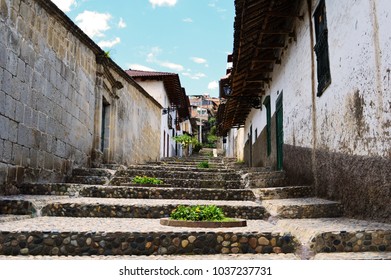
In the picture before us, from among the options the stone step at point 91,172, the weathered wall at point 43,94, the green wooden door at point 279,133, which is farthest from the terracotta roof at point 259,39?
the stone step at point 91,172

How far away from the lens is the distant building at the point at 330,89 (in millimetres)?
Result: 3752

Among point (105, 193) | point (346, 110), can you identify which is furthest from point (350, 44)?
point (105, 193)

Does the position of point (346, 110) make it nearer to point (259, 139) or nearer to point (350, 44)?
point (350, 44)

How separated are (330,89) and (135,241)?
10.8ft

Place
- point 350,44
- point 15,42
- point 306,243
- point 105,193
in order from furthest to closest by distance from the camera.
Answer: point 105,193, point 15,42, point 350,44, point 306,243

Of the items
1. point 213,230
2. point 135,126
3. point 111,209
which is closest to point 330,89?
point 213,230

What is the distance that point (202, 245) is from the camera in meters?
3.44

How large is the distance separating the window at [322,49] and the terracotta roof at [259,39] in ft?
2.52

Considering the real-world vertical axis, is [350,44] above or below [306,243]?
above

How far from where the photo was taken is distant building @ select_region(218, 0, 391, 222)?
12.3 ft

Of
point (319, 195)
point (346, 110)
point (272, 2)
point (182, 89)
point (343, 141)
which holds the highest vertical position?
point (182, 89)

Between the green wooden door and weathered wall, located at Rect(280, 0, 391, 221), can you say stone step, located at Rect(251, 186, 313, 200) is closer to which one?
weathered wall, located at Rect(280, 0, 391, 221)

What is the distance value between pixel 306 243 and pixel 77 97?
237 inches

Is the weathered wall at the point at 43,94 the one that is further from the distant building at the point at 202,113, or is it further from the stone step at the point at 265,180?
the distant building at the point at 202,113
